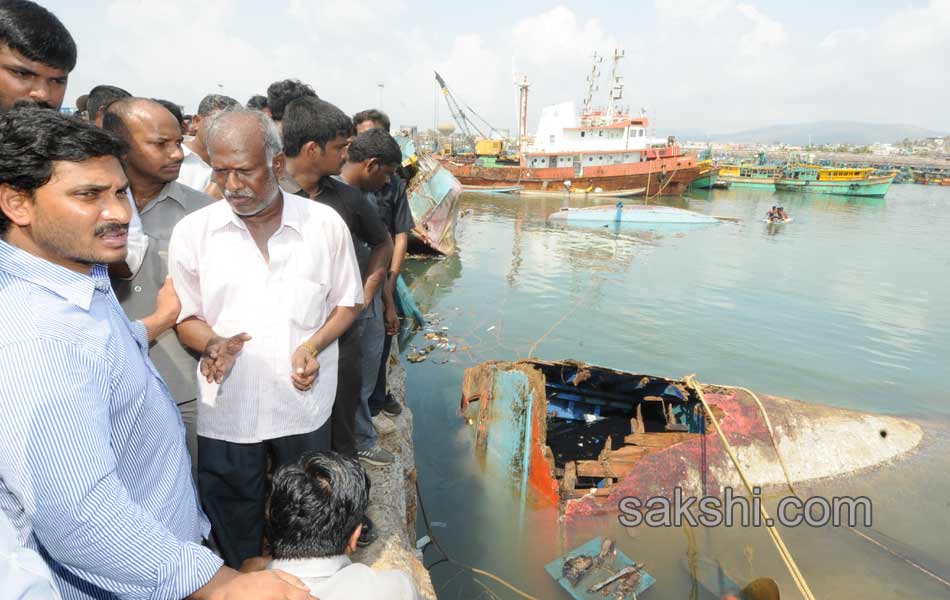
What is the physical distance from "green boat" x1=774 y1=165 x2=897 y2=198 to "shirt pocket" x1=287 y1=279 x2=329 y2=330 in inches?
1633

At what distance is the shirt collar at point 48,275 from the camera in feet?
3.33

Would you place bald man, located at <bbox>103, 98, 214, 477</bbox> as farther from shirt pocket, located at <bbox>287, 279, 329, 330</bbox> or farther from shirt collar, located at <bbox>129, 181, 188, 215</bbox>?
shirt pocket, located at <bbox>287, 279, 329, 330</bbox>

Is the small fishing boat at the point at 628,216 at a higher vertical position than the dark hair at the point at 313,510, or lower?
lower

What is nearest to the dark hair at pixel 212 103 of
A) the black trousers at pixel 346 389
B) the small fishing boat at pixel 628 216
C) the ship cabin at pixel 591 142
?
the black trousers at pixel 346 389

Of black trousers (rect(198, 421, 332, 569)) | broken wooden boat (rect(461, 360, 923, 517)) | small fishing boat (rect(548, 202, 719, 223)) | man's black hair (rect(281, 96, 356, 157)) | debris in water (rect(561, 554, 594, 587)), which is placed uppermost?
man's black hair (rect(281, 96, 356, 157))

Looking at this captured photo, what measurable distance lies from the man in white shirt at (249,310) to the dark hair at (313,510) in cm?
49

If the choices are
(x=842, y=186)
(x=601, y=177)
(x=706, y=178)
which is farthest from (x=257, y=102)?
(x=842, y=186)

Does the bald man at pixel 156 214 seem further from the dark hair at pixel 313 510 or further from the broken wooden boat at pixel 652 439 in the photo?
the broken wooden boat at pixel 652 439

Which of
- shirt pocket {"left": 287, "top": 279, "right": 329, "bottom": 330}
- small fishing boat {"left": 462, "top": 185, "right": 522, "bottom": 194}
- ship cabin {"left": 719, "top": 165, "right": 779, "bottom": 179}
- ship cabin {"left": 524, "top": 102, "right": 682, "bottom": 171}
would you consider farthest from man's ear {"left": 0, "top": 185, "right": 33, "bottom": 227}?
ship cabin {"left": 719, "top": 165, "right": 779, "bottom": 179}

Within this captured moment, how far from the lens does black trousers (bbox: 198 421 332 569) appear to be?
1994 millimetres

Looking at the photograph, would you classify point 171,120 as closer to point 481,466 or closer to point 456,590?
point 456,590

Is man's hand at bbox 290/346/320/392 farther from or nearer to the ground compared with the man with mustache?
nearer to the ground

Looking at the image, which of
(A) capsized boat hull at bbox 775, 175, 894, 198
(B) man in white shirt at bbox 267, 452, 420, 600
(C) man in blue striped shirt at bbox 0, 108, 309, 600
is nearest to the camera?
(C) man in blue striped shirt at bbox 0, 108, 309, 600

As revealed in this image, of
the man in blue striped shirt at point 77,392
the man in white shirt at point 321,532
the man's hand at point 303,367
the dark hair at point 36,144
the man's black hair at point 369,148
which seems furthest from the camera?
the man's black hair at point 369,148
